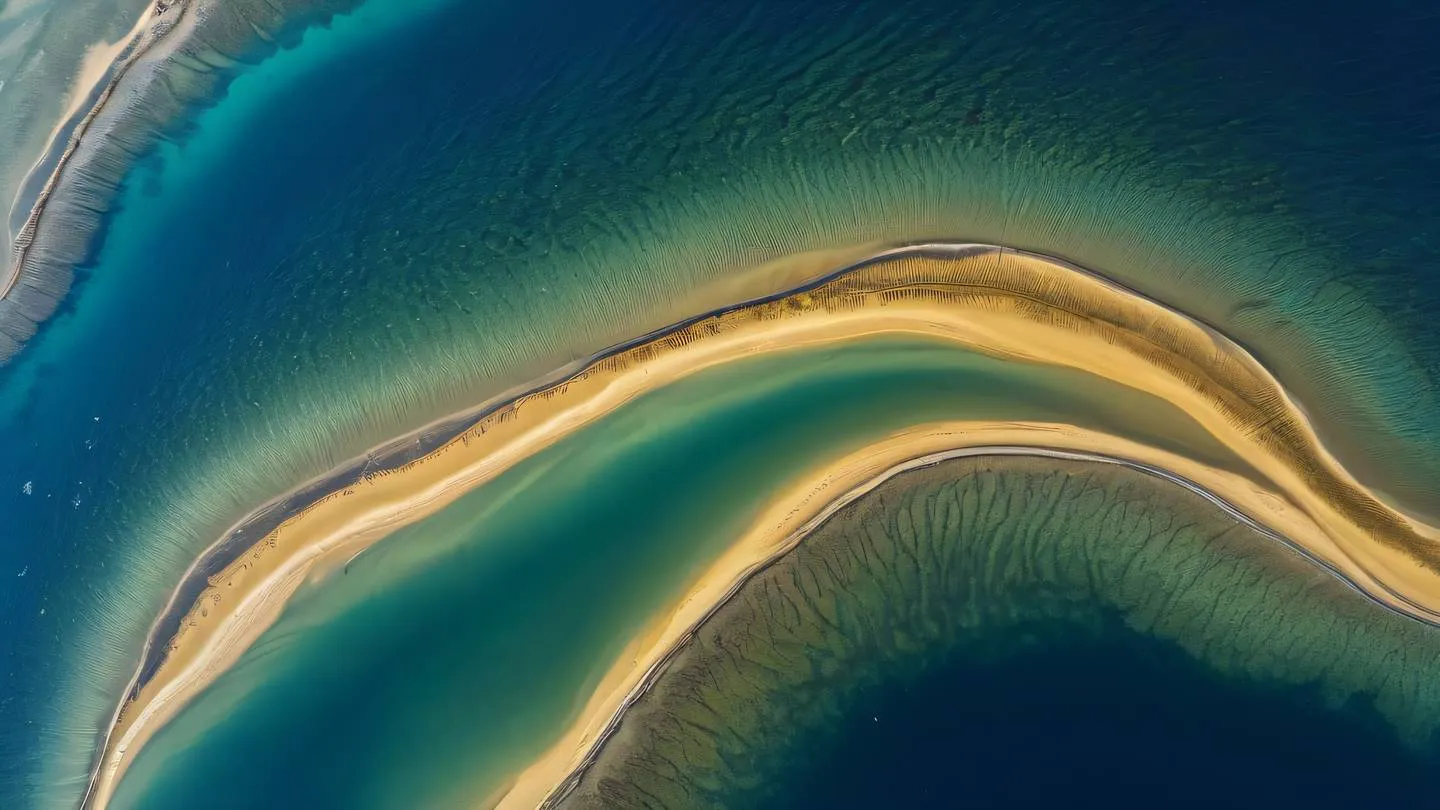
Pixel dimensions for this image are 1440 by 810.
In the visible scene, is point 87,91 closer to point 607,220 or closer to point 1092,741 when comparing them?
point 607,220

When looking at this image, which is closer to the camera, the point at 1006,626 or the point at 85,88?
the point at 1006,626

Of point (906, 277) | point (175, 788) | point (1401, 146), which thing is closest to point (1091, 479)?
point (906, 277)

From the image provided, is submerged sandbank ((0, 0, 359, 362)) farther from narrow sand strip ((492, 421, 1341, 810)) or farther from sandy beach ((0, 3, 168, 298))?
narrow sand strip ((492, 421, 1341, 810))

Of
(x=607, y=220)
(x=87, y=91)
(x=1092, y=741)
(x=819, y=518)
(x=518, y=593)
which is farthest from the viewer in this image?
(x=87, y=91)

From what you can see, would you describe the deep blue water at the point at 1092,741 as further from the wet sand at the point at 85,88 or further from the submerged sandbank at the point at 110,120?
the wet sand at the point at 85,88

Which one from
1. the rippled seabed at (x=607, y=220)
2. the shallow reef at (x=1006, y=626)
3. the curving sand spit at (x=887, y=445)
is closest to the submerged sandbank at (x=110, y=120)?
the rippled seabed at (x=607, y=220)

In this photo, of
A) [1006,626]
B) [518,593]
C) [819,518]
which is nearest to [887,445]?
[819,518]
